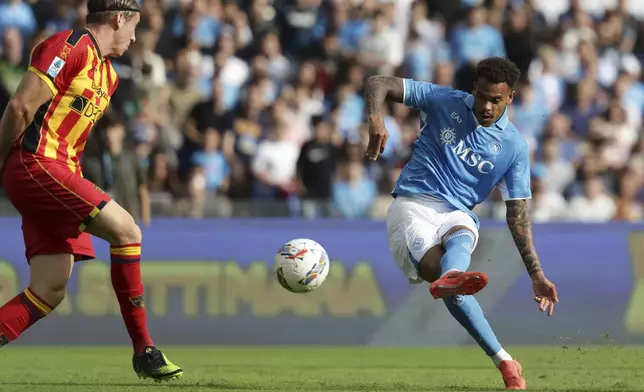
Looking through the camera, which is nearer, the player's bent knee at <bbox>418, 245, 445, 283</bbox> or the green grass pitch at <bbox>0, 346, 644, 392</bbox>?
the player's bent knee at <bbox>418, 245, 445, 283</bbox>

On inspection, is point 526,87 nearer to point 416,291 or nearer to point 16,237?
point 416,291

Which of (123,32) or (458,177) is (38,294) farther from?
(458,177)

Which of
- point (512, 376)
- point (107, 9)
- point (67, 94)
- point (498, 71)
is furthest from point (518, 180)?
point (67, 94)

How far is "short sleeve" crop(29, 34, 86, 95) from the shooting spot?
25.0 ft

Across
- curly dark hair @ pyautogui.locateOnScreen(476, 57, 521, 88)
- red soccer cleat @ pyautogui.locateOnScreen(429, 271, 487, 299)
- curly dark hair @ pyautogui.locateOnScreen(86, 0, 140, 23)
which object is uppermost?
curly dark hair @ pyautogui.locateOnScreen(86, 0, 140, 23)

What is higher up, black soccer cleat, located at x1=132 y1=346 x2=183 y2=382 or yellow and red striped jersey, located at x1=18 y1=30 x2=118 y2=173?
yellow and red striped jersey, located at x1=18 y1=30 x2=118 y2=173

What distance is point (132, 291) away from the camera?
8203 millimetres

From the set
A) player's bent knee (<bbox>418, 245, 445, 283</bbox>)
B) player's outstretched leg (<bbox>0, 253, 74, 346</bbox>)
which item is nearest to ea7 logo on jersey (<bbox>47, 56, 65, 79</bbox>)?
player's outstretched leg (<bbox>0, 253, 74, 346</bbox>)

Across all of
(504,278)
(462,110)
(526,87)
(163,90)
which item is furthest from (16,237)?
(526,87)

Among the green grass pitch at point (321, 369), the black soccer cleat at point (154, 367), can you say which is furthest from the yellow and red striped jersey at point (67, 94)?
the green grass pitch at point (321, 369)

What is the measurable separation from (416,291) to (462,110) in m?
4.76

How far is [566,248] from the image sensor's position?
1356 cm

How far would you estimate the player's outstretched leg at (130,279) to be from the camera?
7887mm

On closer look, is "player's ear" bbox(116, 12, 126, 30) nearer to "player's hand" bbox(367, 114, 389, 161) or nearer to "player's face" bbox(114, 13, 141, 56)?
"player's face" bbox(114, 13, 141, 56)
